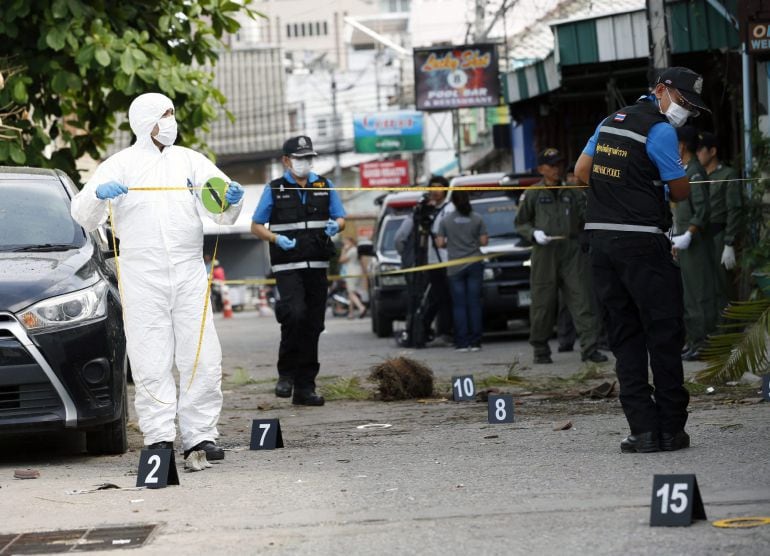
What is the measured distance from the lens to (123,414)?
866cm

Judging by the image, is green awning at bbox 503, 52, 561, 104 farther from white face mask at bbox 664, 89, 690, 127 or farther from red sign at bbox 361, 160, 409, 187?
red sign at bbox 361, 160, 409, 187

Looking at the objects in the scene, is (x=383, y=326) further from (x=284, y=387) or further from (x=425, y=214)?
(x=284, y=387)

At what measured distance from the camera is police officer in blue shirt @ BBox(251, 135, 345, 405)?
451 inches

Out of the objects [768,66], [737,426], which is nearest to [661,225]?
[737,426]

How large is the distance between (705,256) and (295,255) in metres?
A: 4.08

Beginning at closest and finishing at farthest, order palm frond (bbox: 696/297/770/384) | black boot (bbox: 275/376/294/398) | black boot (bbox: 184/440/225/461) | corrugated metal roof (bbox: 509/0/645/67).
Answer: black boot (bbox: 184/440/225/461)
palm frond (bbox: 696/297/770/384)
black boot (bbox: 275/376/294/398)
corrugated metal roof (bbox: 509/0/645/67)

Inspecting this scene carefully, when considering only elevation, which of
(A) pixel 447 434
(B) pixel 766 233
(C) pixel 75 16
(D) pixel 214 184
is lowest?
(A) pixel 447 434

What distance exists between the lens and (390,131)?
54812mm

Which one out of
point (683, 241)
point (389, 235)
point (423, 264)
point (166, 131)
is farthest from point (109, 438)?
point (389, 235)

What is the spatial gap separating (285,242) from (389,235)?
10.2m

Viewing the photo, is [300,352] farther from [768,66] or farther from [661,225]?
[768,66]

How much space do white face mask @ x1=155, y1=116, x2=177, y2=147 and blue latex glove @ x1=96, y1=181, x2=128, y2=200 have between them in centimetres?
46

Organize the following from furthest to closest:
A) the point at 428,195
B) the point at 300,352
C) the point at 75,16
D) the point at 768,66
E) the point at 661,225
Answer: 1. the point at 428,195
2. the point at 768,66
3. the point at 75,16
4. the point at 300,352
5. the point at 661,225

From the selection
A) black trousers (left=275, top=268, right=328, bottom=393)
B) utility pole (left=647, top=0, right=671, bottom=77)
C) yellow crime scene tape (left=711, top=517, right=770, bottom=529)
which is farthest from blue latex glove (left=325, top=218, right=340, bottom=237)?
yellow crime scene tape (left=711, top=517, right=770, bottom=529)
